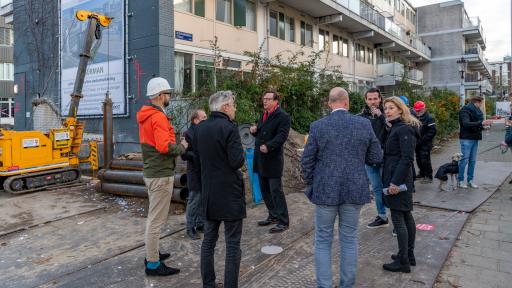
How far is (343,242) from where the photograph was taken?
3.31 metres

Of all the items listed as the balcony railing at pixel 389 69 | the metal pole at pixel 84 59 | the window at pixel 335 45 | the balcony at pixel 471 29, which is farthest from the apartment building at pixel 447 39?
the metal pole at pixel 84 59

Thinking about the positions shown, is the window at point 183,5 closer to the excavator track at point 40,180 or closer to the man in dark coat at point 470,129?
the excavator track at point 40,180

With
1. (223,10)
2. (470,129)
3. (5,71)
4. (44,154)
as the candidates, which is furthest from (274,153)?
(5,71)

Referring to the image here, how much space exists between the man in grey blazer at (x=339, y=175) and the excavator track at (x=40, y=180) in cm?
755

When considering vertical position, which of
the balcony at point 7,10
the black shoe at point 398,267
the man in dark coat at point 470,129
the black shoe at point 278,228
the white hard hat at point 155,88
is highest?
the balcony at point 7,10

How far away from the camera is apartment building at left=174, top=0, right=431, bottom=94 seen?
1350 cm

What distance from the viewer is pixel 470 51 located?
43.8 m

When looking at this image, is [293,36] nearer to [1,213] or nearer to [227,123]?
[1,213]

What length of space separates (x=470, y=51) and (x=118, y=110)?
4329 centimetres

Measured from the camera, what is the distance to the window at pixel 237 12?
48.7 ft

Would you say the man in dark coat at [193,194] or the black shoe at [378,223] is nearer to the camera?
the man in dark coat at [193,194]

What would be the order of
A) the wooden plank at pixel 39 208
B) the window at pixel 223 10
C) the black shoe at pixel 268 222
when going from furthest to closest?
1. the window at pixel 223 10
2. the wooden plank at pixel 39 208
3. the black shoe at pixel 268 222

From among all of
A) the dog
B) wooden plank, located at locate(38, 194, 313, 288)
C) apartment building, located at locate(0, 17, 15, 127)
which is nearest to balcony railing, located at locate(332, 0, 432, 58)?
the dog

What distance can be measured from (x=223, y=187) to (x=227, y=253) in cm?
56
